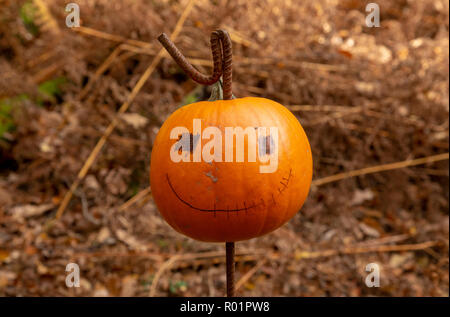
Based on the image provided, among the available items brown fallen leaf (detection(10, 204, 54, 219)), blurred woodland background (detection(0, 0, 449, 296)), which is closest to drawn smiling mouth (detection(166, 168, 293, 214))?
blurred woodland background (detection(0, 0, 449, 296))

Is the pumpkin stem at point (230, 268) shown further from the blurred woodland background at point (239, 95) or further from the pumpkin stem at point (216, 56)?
the blurred woodland background at point (239, 95)

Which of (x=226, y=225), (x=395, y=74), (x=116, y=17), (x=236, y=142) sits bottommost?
(x=226, y=225)

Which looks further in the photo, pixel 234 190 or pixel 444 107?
pixel 444 107

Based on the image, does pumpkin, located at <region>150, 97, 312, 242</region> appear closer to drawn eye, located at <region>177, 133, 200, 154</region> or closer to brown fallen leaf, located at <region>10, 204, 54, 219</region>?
drawn eye, located at <region>177, 133, 200, 154</region>

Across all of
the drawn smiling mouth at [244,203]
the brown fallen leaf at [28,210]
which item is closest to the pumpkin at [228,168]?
the drawn smiling mouth at [244,203]

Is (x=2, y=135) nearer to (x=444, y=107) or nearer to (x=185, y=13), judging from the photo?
(x=185, y=13)

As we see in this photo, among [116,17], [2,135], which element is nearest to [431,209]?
[116,17]
